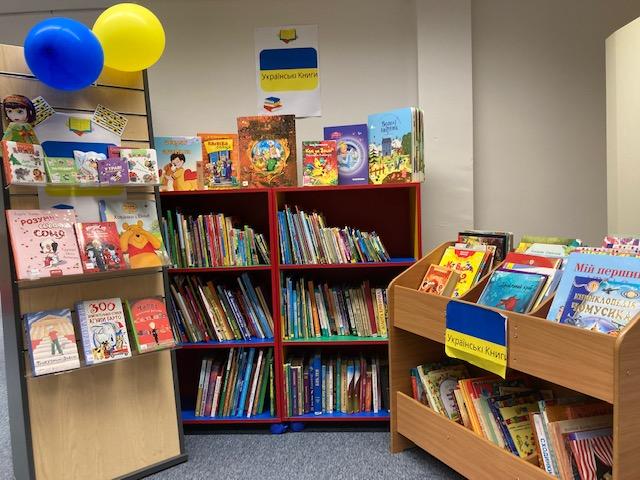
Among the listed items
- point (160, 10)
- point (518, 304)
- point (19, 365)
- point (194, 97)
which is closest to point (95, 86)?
point (194, 97)

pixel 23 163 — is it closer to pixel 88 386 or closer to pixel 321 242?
pixel 88 386

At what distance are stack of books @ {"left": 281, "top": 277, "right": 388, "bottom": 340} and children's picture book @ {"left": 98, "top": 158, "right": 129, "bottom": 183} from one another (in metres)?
0.98

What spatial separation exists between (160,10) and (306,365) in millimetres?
2260

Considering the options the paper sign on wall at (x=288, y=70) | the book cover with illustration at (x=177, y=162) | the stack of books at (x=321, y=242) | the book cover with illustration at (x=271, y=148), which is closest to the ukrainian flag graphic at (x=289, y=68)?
the paper sign on wall at (x=288, y=70)

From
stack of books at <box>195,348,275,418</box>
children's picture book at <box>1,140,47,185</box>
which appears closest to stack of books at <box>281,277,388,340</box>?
stack of books at <box>195,348,275,418</box>

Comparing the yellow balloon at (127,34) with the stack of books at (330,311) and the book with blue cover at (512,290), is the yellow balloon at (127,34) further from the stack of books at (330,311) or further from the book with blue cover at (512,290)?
the book with blue cover at (512,290)

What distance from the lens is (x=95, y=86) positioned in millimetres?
2174

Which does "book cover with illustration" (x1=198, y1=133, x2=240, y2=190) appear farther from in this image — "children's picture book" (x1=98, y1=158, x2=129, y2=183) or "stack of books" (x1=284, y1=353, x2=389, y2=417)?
"stack of books" (x1=284, y1=353, x2=389, y2=417)

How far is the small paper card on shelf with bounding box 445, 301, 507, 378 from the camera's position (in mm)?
1689

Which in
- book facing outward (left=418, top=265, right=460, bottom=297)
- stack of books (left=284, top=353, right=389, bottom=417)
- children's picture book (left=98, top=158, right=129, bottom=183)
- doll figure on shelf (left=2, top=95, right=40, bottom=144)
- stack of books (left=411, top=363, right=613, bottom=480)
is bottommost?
stack of books (left=284, top=353, right=389, bottom=417)

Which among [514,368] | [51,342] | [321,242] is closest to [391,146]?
[321,242]

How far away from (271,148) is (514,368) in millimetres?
1587

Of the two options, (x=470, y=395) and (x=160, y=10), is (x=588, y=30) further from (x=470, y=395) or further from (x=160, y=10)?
(x=160, y=10)

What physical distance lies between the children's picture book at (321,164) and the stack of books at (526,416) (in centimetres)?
106
